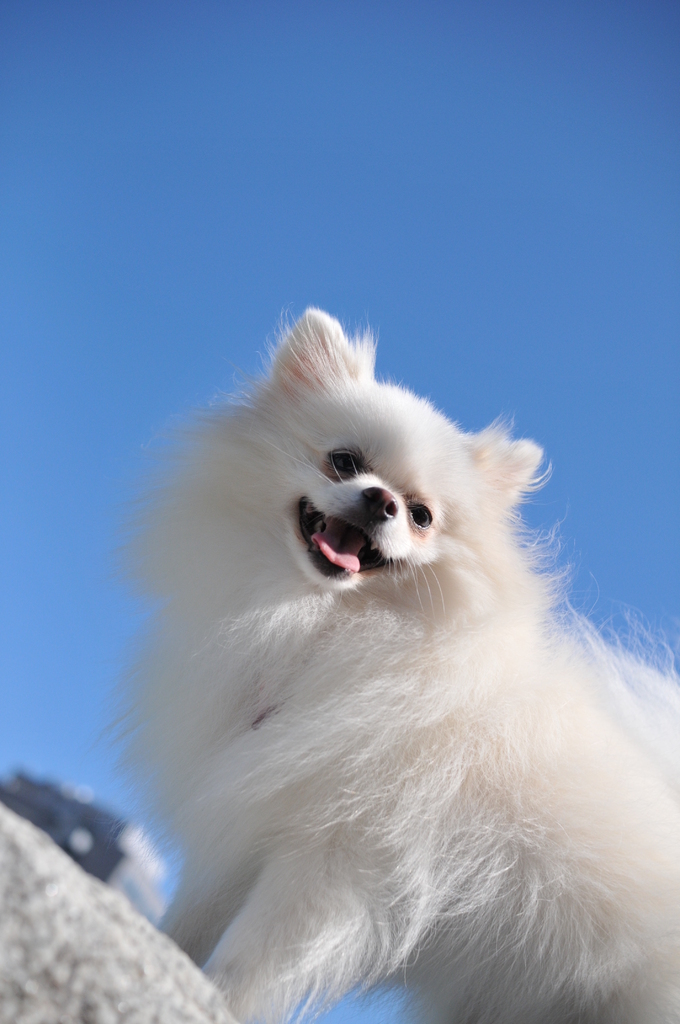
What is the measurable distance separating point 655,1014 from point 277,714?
119 centimetres

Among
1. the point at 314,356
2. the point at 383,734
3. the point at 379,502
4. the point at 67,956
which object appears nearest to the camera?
the point at 67,956

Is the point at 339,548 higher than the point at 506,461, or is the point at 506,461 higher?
the point at 506,461

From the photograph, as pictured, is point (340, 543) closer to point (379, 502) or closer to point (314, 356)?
point (379, 502)

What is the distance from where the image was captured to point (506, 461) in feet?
9.90

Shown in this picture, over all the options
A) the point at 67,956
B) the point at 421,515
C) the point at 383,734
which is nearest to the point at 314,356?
the point at 421,515

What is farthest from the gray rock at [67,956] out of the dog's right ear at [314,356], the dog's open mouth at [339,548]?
the dog's right ear at [314,356]

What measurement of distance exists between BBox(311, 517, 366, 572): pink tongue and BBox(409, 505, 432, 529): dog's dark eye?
0.87 ft

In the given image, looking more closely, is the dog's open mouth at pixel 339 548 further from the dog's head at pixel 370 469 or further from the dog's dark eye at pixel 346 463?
the dog's dark eye at pixel 346 463

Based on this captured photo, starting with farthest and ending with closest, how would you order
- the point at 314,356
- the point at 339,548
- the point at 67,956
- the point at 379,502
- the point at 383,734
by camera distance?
the point at 314,356 → the point at 339,548 → the point at 379,502 → the point at 383,734 → the point at 67,956

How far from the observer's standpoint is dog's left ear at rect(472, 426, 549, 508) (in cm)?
296

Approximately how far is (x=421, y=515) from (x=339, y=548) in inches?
14.2

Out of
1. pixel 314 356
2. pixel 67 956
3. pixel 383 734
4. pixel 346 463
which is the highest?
pixel 314 356

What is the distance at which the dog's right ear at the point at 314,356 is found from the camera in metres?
2.92

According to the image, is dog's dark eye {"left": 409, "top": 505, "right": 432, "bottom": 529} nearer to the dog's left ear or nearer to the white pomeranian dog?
the white pomeranian dog
